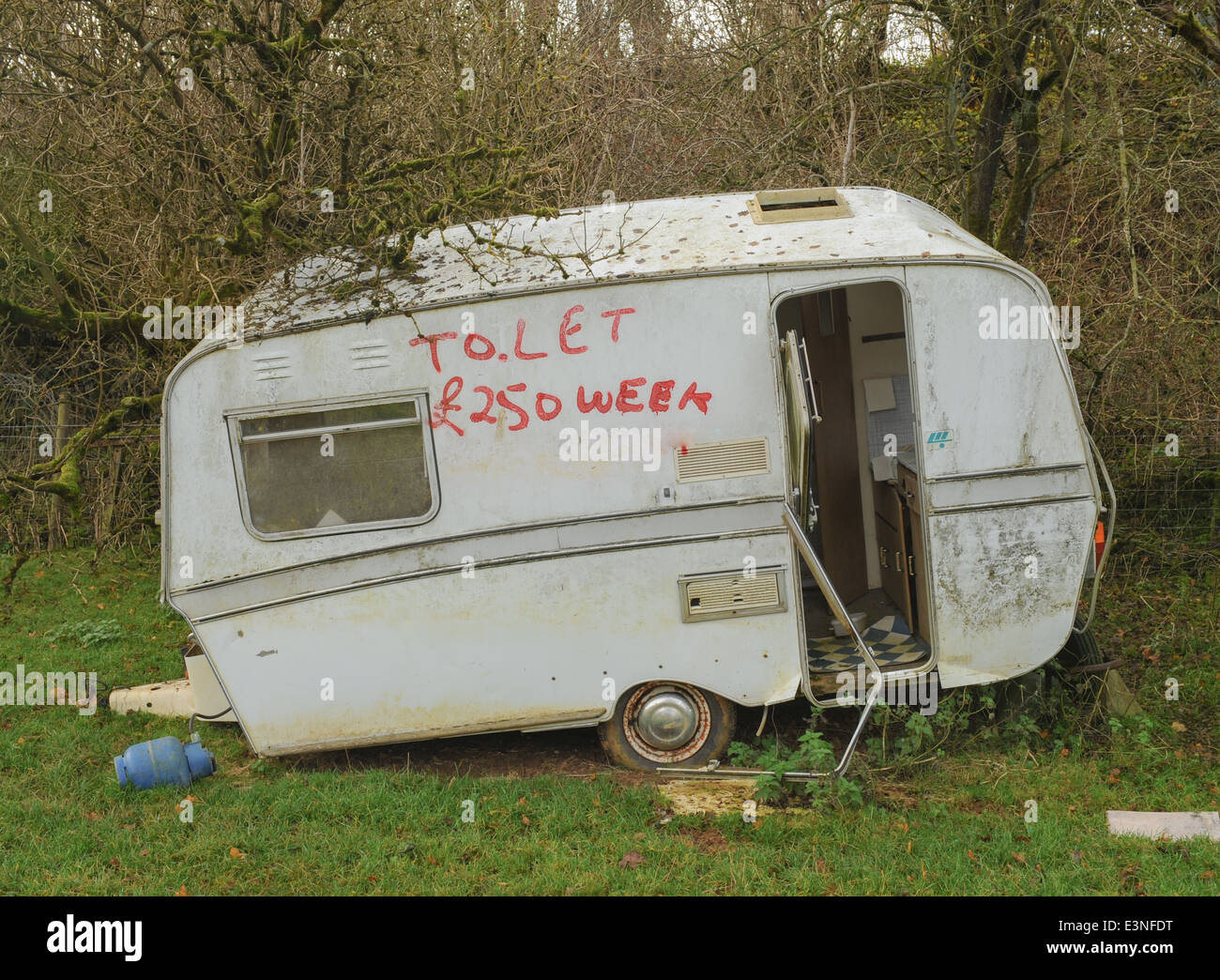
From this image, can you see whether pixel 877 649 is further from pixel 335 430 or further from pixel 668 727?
pixel 335 430

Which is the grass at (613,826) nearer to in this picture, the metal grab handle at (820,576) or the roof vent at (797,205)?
the metal grab handle at (820,576)

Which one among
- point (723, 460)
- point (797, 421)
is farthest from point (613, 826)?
point (797, 421)

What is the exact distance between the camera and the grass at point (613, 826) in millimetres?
4863

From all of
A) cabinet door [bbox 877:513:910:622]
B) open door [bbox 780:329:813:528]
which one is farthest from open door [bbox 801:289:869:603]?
open door [bbox 780:329:813:528]

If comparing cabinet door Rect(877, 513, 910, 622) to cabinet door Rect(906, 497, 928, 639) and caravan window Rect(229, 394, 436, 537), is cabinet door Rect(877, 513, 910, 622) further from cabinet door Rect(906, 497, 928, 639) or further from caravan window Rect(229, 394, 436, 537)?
caravan window Rect(229, 394, 436, 537)

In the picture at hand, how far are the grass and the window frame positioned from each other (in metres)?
1.38

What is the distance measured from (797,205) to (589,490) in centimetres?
219

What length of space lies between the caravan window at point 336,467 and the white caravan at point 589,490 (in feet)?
0.05

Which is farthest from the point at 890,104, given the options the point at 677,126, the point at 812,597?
the point at 812,597

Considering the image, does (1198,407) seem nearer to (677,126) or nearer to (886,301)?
(886,301)

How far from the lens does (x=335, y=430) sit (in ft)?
19.7

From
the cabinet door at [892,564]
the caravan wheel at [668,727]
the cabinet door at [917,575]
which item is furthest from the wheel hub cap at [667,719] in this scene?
the cabinet door at [892,564]

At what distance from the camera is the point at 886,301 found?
314 inches

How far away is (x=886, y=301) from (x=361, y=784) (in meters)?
4.93
